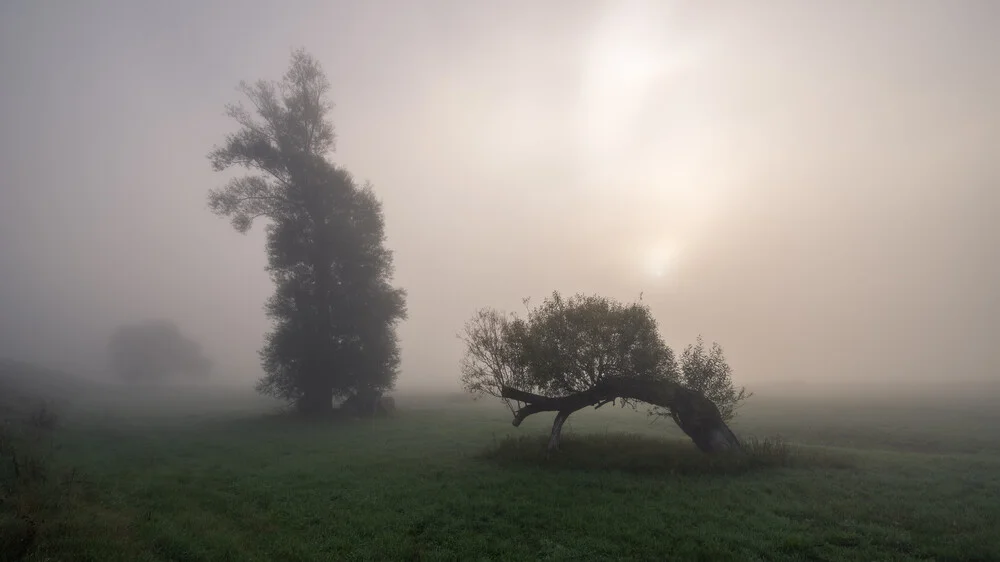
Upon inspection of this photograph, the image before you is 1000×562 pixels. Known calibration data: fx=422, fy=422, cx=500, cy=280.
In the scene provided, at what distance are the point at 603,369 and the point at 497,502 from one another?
1036cm

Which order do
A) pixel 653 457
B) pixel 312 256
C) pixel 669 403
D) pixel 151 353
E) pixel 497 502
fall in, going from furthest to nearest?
pixel 151 353
pixel 312 256
pixel 669 403
pixel 653 457
pixel 497 502

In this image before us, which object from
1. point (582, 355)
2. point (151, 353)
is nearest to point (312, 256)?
point (582, 355)

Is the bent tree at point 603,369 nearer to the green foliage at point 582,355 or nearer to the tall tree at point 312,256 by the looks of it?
the green foliage at point 582,355

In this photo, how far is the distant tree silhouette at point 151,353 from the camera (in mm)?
102812

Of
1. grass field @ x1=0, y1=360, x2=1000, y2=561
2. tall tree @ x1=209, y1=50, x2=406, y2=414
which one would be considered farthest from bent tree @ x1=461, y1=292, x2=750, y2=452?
tall tree @ x1=209, y1=50, x2=406, y2=414

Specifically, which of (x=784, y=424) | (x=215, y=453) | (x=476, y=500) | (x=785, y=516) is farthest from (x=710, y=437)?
(x=215, y=453)

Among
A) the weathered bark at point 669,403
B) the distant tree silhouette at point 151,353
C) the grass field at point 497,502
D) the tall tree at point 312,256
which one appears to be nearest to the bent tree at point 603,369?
the weathered bark at point 669,403

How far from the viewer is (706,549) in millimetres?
12117

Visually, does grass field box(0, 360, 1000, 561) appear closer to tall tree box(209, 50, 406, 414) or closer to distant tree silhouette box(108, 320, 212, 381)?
tall tree box(209, 50, 406, 414)

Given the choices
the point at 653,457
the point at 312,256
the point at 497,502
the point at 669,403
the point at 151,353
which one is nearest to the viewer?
the point at 497,502

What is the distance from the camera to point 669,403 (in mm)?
23953

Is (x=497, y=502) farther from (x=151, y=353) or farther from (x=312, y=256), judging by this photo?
(x=151, y=353)

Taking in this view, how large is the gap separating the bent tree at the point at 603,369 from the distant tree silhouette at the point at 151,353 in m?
116

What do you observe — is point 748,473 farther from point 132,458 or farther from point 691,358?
point 132,458
